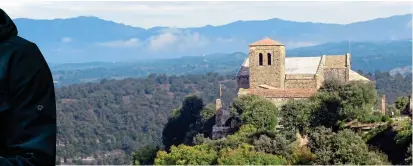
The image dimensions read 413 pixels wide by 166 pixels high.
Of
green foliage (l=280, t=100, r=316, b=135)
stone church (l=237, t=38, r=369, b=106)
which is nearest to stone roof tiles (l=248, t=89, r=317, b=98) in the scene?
stone church (l=237, t=38, r=369, b=106)

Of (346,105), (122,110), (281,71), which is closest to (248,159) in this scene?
(346,105)

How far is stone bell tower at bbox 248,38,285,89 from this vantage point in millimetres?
31828

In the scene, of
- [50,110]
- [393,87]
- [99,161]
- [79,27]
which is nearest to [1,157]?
[50,110]

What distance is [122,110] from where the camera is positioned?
178 ft

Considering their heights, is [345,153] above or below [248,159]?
above

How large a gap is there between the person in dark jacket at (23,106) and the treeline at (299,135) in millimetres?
13463

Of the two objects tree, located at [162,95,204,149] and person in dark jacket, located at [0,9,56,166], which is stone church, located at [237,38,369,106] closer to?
tree, located at [162,95,204,149]

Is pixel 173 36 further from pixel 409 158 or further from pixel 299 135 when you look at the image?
pixel 409 158

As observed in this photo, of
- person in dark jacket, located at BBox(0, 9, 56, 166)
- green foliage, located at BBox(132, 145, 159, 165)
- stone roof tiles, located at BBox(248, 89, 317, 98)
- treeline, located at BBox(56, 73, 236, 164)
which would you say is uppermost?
person in dark jacket, located at BBox(0, 9, 56, 166)

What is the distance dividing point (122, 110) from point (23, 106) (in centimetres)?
5348

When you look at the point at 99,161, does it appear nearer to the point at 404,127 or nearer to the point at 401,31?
the point at 404,127

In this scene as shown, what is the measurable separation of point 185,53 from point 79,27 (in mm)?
20854

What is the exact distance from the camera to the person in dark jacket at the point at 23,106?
1183mm

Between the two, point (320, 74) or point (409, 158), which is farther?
point (320, 74)
